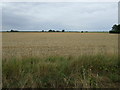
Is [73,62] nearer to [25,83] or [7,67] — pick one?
[25,83]

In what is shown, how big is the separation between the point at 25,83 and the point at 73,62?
1.93m

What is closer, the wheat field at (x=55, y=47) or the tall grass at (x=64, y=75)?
the tall grass at (x=64, y=75)

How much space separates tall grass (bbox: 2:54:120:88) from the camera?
3.76 metres

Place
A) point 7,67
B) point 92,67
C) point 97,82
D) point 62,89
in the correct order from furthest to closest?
point 92,67
point 7,67
point 97,82
point 62,89

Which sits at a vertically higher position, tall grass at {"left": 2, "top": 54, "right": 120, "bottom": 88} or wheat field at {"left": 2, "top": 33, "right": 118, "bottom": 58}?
wheat field at {"left": 2, "top": 33, "right": 118, "bottom": 58}

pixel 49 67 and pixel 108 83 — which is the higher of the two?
pixel 49 67

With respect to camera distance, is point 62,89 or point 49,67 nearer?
point 62,89

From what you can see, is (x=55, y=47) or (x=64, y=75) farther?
(x=55, y=47)

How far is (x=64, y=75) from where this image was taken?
4098 millimetres

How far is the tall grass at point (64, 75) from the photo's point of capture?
3762 millimetres

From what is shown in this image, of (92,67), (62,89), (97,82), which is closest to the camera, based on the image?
(62,89)

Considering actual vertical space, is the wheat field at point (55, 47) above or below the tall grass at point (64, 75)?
above

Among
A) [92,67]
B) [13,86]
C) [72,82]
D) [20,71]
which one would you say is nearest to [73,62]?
[92,67]

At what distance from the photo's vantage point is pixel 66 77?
159 inches
